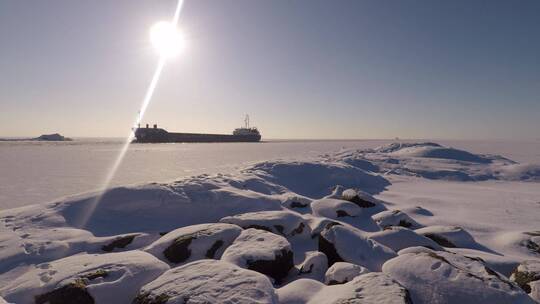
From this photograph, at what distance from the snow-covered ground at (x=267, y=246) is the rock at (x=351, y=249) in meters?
0.02

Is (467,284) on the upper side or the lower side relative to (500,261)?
upper

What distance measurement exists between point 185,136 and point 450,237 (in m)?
59.9

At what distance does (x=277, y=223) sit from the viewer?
5867 millimetres

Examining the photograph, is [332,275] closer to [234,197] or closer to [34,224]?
[234,197]

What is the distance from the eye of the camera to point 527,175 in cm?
1352

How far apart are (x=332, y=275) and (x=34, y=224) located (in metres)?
5.66

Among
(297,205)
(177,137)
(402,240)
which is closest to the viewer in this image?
(402,240)

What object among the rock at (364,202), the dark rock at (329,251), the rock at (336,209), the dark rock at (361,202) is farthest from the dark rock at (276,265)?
the dark rock at (361,202)

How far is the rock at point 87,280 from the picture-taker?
3457mm

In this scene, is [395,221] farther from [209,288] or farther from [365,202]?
A: [209,288]

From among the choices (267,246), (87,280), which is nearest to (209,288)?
(267,246)

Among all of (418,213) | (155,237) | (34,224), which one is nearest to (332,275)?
(155,237)

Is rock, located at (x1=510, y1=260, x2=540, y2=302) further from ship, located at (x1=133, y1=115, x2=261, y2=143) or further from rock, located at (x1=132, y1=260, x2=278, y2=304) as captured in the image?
ship, located at (x1=133, y1=115, x2=261, y2=143)

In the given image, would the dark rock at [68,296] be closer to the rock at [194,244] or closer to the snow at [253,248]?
the rock at [194,244]
